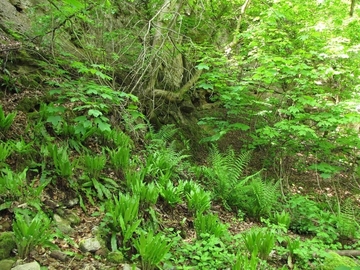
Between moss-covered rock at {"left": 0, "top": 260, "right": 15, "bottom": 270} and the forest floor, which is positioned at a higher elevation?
moss-covered rock at {"left": 0, "top": 260, "right": 15, "bottom": 270}

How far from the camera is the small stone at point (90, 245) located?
2387 millimetres

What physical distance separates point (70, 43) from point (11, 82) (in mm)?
1927

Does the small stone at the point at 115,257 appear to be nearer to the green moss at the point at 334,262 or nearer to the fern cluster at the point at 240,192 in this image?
the green moss at the point at 334,262

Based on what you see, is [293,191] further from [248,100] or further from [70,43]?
[70,43]

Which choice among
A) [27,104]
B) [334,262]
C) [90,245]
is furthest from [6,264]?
[334,262]

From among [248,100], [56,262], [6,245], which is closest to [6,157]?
[6,245]

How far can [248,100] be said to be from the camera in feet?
21.1

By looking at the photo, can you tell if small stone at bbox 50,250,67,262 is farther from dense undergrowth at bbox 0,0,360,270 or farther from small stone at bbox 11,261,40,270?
small stone at bbox 11,261,40,270

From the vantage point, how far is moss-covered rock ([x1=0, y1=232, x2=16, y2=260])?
78.4 inches

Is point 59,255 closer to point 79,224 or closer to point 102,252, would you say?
point 102,252

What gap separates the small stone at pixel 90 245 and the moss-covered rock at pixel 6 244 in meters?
0.56

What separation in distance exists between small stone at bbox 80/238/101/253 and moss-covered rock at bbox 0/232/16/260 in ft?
1.83

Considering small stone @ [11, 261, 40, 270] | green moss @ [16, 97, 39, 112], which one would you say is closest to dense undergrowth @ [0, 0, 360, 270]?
green moss @ [16, 97, 39, 112]

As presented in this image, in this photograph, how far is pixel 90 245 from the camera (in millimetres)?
2420
